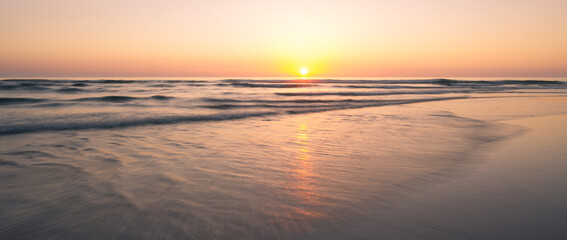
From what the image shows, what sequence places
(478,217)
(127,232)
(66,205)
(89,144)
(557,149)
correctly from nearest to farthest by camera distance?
(127,232) < (478,217) < (66,205) < (557,149) < (89,144)

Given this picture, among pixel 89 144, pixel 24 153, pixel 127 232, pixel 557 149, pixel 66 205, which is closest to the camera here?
pixel 127 232

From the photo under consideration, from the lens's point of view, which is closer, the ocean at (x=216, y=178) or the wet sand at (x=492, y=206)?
the wet sand at (x=492, y=206)

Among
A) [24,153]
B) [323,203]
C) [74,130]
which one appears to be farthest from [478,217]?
[74,130]

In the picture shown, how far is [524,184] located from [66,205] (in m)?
4.91

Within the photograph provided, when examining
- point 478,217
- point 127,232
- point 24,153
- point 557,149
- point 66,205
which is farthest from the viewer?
point 557,149

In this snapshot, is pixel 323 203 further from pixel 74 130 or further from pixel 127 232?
pixel 74 130

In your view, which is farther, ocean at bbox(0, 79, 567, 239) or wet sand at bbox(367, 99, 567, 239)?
ocean at bbox(0, 79, 567, 239)

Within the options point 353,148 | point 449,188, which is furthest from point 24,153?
point 449,188

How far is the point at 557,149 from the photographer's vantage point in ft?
17.9

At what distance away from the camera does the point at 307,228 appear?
2.56m

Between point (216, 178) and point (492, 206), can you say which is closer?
point (492, 206)

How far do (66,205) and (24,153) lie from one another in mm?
3009

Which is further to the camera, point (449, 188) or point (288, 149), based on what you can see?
point (288, 149)

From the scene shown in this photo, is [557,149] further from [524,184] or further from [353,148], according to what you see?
[353,148]
